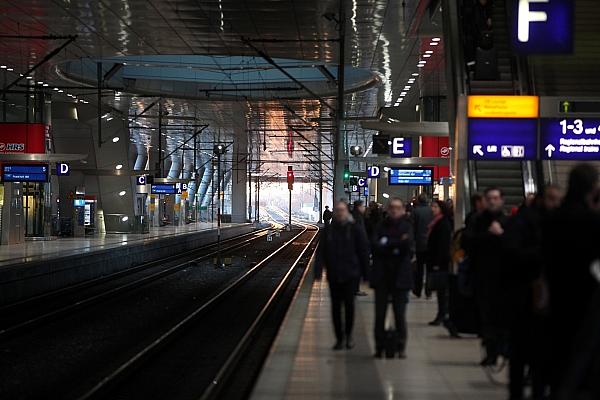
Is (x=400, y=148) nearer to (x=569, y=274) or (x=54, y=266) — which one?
(x=54, y=266)

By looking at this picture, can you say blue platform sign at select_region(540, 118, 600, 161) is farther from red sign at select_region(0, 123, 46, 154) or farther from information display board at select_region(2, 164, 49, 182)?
red sign at select_region(0, 123, 46, 154)

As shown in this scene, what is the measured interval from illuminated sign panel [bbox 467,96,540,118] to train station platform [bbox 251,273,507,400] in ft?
11.9

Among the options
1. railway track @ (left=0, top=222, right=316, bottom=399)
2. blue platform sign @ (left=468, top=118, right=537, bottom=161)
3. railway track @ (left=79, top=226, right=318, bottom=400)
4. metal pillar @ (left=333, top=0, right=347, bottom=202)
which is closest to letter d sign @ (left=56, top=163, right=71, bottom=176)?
railway track @ (left=0, top=222, right=316, bottom=399)

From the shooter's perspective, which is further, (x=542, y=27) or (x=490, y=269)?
(x=542, y=27)

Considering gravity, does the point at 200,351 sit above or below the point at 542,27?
below

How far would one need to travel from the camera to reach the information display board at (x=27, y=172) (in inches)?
1417

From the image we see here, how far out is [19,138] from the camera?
37.6 m

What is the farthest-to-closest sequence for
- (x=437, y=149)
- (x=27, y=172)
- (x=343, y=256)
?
(x=437, y=149)
(x=27, y=172)
(x=343, y=256)

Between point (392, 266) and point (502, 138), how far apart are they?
590cm

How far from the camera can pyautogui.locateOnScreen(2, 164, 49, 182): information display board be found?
118 ft

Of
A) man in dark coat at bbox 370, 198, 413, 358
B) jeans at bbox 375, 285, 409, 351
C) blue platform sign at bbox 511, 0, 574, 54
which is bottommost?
jeans at bbox 375, 285, 409, 351

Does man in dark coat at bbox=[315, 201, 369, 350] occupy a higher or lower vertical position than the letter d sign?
lower

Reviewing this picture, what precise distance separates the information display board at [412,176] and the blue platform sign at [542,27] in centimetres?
2553

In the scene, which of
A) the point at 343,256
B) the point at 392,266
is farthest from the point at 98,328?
the point at 392,266
